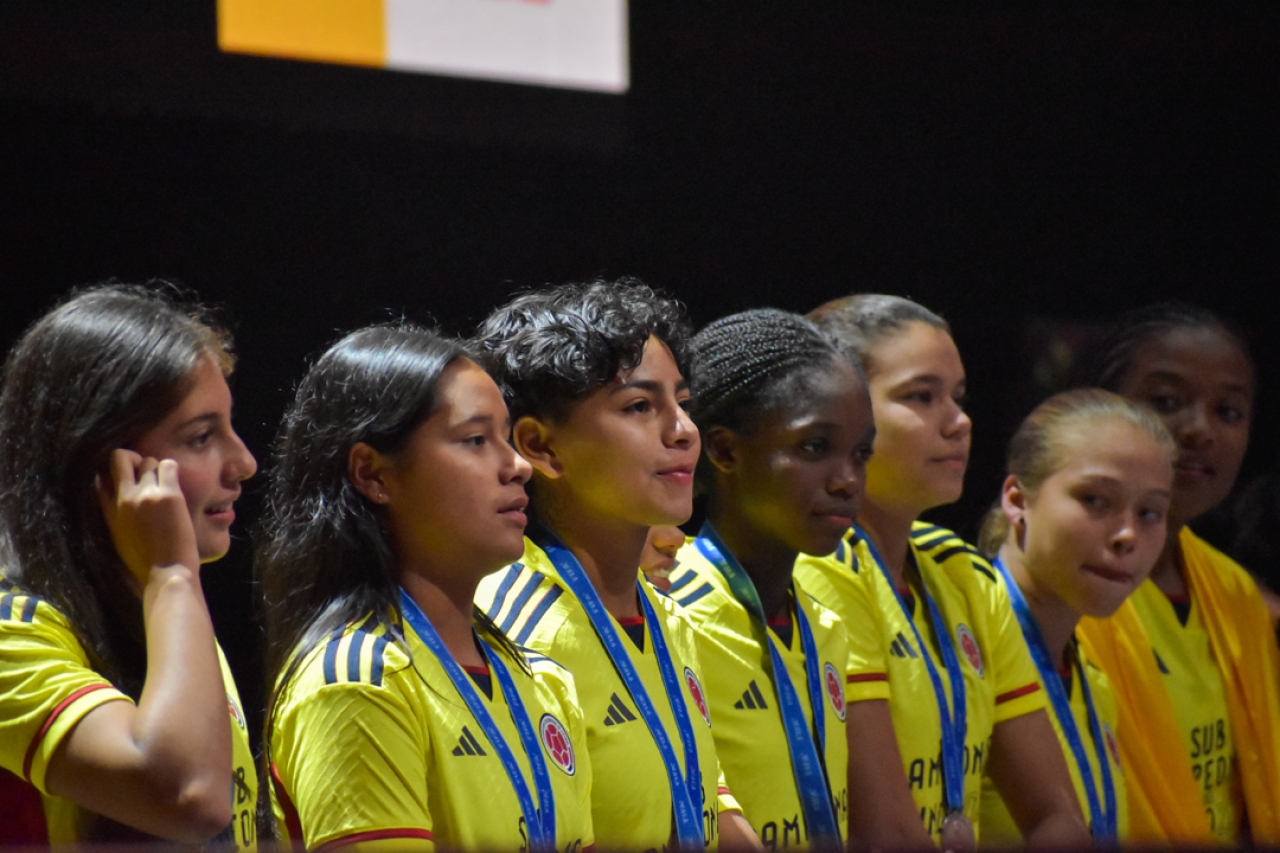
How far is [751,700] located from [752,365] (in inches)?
21.7

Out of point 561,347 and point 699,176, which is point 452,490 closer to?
point 561,347

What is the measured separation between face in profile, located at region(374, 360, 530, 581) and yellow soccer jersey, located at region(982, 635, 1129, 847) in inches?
49.9

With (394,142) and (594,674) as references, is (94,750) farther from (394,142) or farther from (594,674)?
(394,142)

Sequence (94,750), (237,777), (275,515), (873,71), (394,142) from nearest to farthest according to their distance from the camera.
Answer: (94,750) → (237,777) → (275,515) → (394,142) → (873,71)

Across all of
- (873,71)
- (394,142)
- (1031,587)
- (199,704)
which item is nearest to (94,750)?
(199,704)

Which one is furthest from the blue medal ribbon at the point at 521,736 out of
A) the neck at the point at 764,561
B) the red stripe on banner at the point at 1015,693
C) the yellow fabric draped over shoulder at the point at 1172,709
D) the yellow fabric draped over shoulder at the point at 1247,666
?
the yellow fabric draped over shoulder at the point at 1247,666

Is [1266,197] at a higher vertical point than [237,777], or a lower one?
higher

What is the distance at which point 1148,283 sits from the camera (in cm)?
392

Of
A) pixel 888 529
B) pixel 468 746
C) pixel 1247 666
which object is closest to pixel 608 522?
pixel 468 746

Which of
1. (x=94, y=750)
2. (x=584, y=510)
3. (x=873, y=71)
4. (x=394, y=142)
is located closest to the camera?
(x=94, y=750)

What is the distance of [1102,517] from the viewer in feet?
9.60

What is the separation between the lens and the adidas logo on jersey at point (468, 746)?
1.75 meters

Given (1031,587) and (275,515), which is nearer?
(275,515)

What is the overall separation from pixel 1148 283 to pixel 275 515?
2.75 meters
